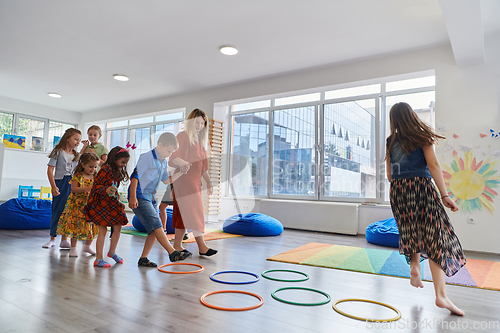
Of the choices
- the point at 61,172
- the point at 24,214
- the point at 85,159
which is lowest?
the point at 24,214

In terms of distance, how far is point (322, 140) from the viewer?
600 centimetres

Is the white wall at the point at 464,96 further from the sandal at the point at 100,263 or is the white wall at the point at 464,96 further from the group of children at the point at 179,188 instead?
the sandal at the point at 100,263

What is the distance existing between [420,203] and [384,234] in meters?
2.40

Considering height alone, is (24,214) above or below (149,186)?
below

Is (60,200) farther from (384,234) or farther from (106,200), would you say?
(384,234)

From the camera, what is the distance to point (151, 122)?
324 inches

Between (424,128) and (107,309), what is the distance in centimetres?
201

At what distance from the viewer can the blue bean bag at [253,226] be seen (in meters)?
4.73

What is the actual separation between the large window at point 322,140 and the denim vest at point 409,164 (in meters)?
3.13

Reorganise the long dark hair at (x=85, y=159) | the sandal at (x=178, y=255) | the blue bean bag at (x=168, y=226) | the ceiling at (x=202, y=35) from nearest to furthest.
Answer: the sandal at (x=178, y=255), the long dark hair at (x=85, y=159), the ceiling at (x=202, y=35), the blue bean bag at (x=168, y=226)

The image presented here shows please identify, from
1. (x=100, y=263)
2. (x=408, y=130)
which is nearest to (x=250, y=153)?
(x=100, y=263)

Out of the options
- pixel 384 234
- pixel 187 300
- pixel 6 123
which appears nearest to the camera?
pixel 187 300
